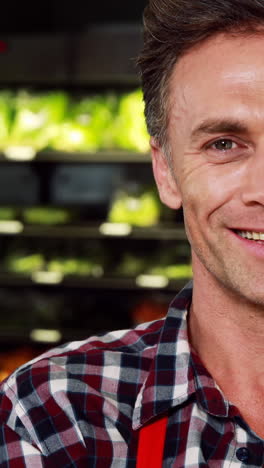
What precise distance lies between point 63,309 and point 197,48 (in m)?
3.59

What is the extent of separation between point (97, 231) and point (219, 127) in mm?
3082

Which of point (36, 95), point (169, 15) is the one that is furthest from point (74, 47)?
point (169, 15)

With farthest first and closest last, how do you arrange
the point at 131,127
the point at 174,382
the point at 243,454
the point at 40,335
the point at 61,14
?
the point at 61,14 → the point at 40,335 → the point at 131,127 → the point at 174,382 → the point at 243,454

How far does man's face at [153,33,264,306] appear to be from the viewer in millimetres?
1244

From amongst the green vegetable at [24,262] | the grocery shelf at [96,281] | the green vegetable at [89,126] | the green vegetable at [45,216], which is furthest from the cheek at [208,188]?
the green vegetable at [24,262]

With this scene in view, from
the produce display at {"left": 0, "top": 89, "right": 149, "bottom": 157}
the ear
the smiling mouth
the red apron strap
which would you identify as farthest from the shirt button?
the produce display at {"left": 0, "top": 89, "right": 149, "bottom": 157}

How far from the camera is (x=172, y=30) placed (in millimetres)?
1393

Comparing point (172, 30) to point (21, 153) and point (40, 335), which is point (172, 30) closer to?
point (21, 153)

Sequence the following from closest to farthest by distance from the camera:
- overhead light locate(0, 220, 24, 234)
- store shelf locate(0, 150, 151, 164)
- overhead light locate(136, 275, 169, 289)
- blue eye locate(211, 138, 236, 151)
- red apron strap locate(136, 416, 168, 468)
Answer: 1. red apron strap locate(136, 416, 168, 468)
2. blue eye locate(211, 138, 236, 151)
3. store shelf locate(0, 150, 151, 164)
4. overhead light locate(136, 275, 169, 289)
5. overhead light locate(0, 220, 24, 234)

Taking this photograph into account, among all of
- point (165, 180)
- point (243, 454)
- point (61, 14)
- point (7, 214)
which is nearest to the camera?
point (243, 454)

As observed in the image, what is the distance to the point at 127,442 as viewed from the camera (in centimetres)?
125

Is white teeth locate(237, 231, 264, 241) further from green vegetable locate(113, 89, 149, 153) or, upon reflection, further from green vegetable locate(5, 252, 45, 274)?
green vegetable locate(5, 252, 45, 274)

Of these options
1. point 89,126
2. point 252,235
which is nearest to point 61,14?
point 89,126

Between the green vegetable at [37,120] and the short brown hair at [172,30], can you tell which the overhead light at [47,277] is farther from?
the short brown hair at [172,30]
